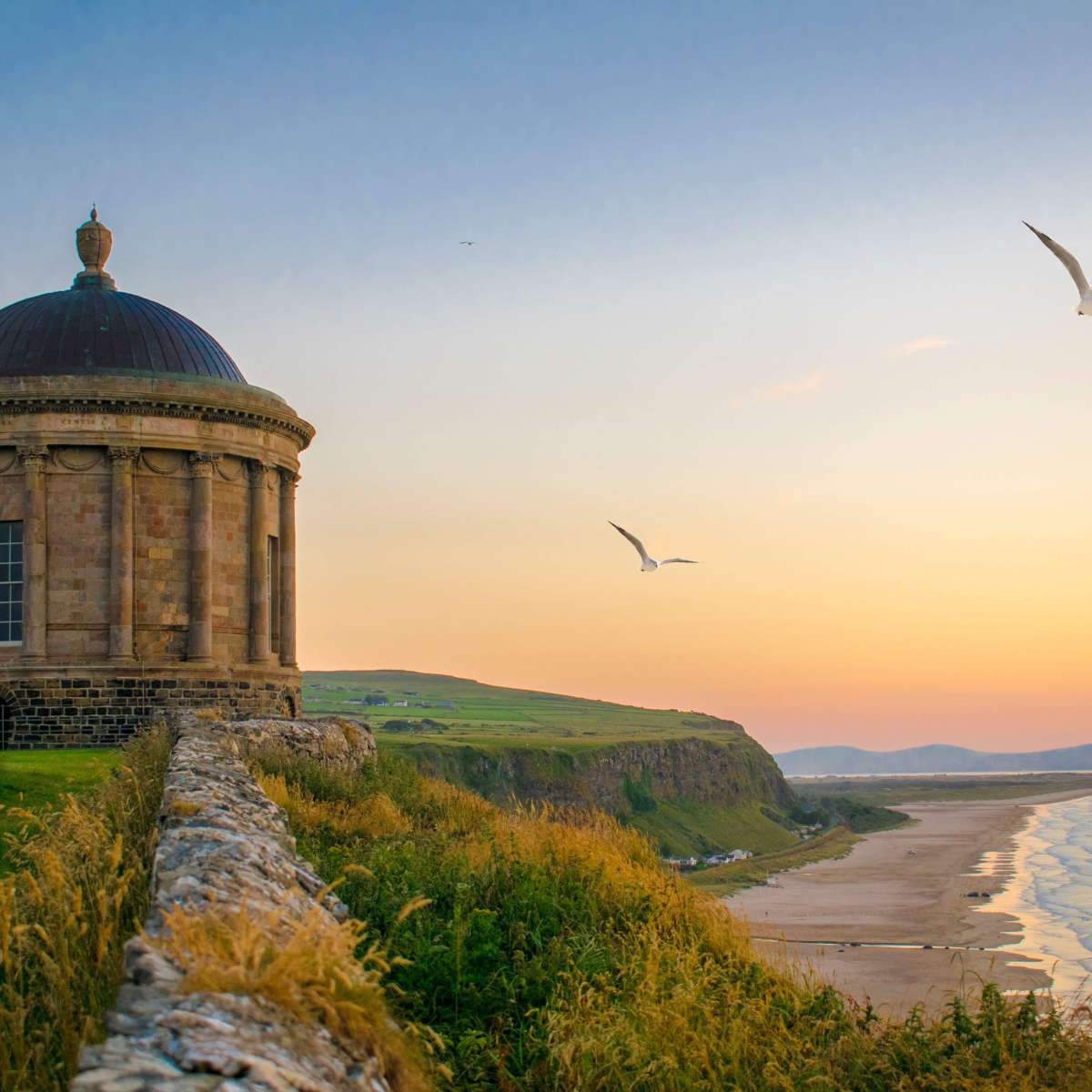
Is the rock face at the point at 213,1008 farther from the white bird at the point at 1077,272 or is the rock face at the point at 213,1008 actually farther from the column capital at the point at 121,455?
the column capital at the point at 121,455

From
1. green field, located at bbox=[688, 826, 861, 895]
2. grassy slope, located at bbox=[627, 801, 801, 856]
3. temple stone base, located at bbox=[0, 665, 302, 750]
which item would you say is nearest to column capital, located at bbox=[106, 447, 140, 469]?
temple stone base, located at bbox=[0, 665, 302, 750]

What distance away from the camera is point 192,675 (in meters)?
29.3

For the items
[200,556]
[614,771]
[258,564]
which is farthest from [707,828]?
[200,556]

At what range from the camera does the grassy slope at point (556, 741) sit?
270 feet

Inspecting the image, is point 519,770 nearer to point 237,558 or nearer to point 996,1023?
Result: point 237,558

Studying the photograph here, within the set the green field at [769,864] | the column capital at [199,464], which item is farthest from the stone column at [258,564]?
the green field at [769,864]

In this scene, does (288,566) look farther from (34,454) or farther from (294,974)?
(294,974)

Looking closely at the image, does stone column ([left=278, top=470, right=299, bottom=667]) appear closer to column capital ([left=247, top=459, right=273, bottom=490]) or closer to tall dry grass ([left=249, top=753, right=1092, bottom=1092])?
column capital ([left=247, top=459, right=273, bottom=490])

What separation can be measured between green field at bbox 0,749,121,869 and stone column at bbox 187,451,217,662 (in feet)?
14.9

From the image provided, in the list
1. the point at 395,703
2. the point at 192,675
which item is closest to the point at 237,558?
the point at 192,675

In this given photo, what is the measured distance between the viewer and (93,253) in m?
33.3

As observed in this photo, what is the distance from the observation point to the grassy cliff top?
107938mm

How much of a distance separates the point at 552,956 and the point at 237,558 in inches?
851

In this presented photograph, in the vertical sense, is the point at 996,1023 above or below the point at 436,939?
below
